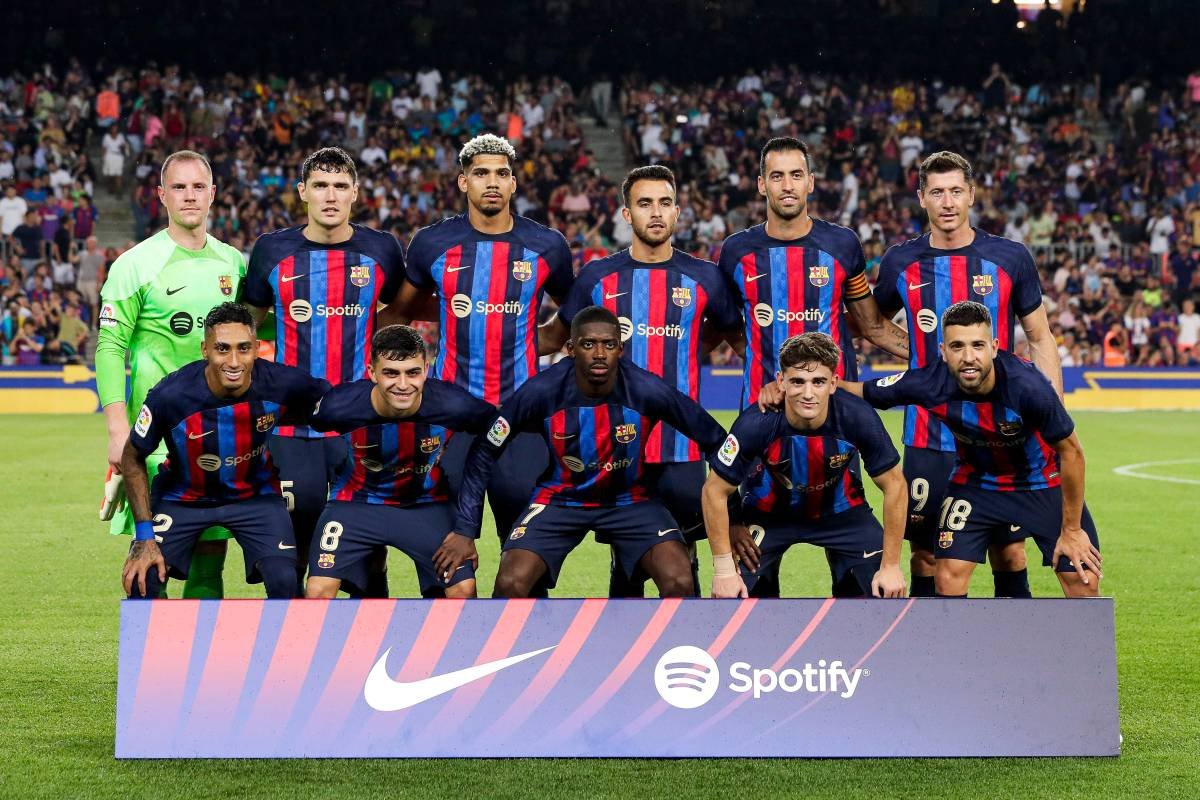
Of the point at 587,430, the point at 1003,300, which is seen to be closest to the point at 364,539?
the point at 587,430

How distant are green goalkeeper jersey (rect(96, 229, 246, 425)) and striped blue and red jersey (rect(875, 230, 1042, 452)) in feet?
9.42

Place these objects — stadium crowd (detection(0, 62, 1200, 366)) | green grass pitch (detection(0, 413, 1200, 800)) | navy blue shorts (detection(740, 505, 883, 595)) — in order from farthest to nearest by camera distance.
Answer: stadium crowd (detection(0, 62, 1200, 366)) < navy blue shorts (detection(740, 505, 883, 595)) < green grass pitch (detection(0, 413, 1200, 800))

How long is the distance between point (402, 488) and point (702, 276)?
1.54 m

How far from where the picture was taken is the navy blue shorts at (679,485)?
617cm

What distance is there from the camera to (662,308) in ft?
20.3

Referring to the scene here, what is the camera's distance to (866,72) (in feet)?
94.4

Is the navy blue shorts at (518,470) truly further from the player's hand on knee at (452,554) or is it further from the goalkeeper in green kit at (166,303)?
the goalkeeper in green kit at (166,303)

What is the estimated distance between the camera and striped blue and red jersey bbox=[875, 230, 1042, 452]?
20.3 feet

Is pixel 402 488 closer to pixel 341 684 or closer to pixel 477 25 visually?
pixel 341 684

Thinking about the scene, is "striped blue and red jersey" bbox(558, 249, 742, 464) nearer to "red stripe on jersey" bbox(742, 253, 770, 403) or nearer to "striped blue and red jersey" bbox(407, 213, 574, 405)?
"red stripe on jersey" bbox(742, 253, 770, 403)

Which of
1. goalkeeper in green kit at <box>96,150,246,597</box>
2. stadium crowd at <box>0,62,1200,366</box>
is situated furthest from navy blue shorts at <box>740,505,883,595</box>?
stadium crowd at <box>0,62,1200,366</box>

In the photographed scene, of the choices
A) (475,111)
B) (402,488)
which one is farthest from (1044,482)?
(475,111)

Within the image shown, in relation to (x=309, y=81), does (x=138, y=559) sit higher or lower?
lower

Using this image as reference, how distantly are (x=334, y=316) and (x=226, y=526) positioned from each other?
3.27 ft
